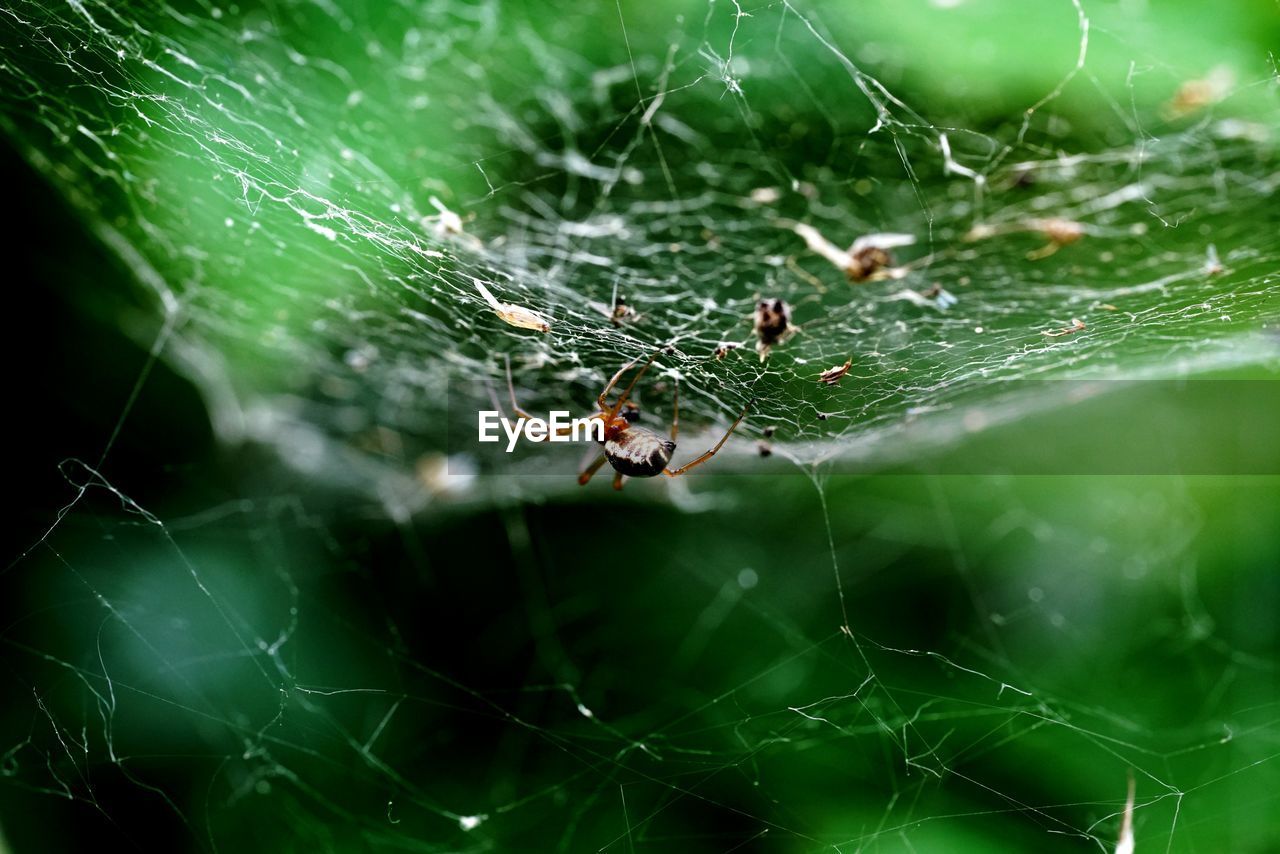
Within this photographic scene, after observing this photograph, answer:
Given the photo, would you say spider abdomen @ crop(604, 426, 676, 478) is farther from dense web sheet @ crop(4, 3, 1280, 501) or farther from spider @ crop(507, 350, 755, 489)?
dense web sheet @ crop(4, 3, 1280, 501)

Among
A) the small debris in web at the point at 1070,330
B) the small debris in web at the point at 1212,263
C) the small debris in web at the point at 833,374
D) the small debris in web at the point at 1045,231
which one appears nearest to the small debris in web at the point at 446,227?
the small debris in web at the point at 833,374

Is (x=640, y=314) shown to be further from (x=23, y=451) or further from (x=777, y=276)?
(x=23, y=451)

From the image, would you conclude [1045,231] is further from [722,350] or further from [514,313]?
[514,313]

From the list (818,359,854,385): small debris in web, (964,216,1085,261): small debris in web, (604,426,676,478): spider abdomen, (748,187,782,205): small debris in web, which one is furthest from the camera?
(748,187,782,205): small debris in web

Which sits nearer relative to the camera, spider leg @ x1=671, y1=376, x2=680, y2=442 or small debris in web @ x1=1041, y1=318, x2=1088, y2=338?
small debris in web @ x1=1041, y1=318, x2=1088, y2=338

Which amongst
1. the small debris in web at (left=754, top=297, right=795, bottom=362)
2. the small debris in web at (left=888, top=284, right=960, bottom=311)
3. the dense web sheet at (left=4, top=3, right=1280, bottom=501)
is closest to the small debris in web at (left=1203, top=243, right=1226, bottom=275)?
the dense web sheet at (left=4, top=3, right=1280, bottom=501)

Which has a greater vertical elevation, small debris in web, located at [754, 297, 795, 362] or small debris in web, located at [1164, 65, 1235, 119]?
small debris in web, located at [1164, 65, 1235, 119]

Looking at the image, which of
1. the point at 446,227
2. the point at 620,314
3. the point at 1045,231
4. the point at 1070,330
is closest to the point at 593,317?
the point at 620,314
